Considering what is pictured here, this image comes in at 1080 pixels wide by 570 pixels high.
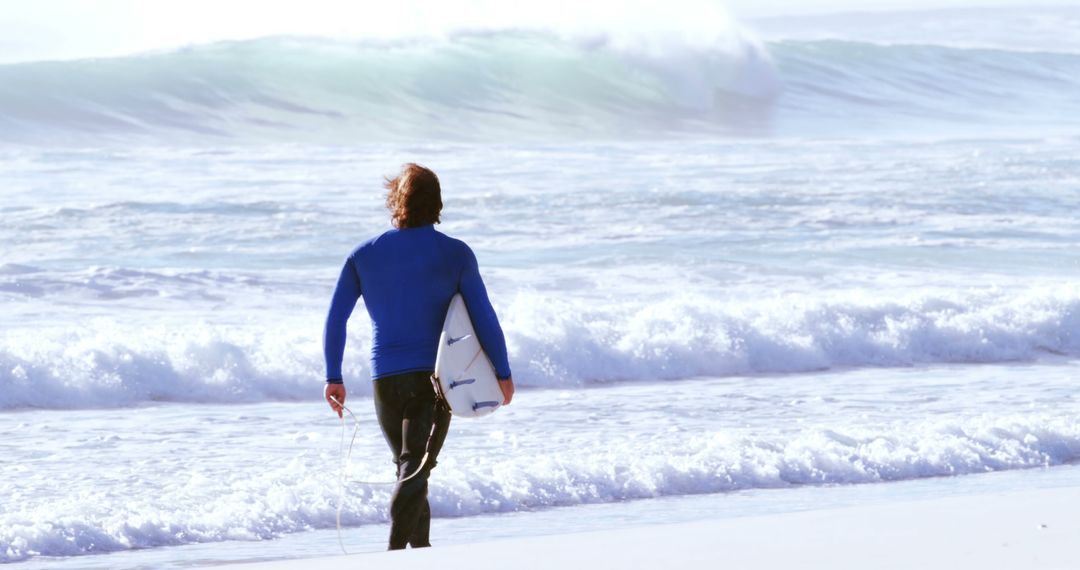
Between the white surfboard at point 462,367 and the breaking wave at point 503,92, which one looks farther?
the breaking wave at point 503,92

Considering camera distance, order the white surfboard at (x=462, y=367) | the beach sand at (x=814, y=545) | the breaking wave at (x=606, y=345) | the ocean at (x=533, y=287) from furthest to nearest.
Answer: the breaking wave at (x=606, y=345), the ocean at (x=533, y=287), the white surfboard at (x=462, y=367), the beach sand at (x=814, y=545)

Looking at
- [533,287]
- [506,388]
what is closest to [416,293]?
[506,388]

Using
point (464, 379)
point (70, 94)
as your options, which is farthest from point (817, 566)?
Answer: point (70, 94)

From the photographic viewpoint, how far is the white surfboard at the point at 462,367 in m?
4.41

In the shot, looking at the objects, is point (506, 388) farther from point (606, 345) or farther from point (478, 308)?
point (606, 345)

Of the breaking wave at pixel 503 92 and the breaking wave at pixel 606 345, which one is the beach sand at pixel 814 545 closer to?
the breaking wave at pixel 606 345

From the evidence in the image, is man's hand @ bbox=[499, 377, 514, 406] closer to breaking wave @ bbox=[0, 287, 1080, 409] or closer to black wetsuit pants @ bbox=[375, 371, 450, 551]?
black wetsuit pants @ bbox=[375, 371, 450, 551]

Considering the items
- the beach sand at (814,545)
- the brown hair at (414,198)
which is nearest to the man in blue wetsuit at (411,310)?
the brown hair at (414,198)

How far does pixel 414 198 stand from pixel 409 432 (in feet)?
2.18

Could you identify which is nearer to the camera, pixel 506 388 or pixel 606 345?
pixel 506 388

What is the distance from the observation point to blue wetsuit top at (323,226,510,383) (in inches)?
175

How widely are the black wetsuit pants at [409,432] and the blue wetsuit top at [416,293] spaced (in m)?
0.05

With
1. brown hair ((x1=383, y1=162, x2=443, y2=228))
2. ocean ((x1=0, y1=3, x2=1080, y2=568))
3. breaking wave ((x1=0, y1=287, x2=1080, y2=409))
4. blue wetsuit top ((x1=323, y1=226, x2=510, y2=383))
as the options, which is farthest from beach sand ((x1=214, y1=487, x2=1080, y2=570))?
breaking wave ((x1=0, y1=287, x2=1080, y2=409))

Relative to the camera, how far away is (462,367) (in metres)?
4.43
